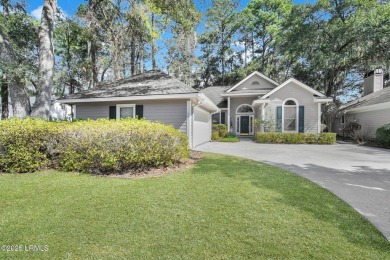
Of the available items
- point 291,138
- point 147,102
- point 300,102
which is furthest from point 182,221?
point 300,102

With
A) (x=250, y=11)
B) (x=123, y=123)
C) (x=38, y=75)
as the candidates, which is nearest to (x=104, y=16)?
(x=38, y=75)

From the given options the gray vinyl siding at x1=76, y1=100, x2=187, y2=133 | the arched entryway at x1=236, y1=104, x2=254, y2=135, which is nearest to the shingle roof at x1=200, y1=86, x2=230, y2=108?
the arched entryway at x1=236, y1=104, x2=254, y2=135

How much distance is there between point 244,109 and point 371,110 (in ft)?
33.4

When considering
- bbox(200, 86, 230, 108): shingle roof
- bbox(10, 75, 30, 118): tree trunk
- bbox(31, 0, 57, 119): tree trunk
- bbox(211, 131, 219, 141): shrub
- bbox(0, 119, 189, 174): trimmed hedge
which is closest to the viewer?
bbox(0, 119, 189, 174): trimmed hedge

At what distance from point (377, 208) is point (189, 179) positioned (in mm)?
3636

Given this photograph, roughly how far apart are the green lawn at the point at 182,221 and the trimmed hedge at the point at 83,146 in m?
0.91

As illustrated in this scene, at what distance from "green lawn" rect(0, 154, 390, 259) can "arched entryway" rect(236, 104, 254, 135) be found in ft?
54.2

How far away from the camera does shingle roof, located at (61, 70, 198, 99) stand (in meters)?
10.0

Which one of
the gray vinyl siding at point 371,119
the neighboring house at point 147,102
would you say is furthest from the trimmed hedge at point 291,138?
the neighboring house at point 147,102

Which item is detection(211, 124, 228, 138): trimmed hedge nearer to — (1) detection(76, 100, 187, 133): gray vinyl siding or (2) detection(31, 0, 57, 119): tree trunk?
(1) detection(76, 100, 187, 133): gray vinyl siding

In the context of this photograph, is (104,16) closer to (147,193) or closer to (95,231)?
(147,193)

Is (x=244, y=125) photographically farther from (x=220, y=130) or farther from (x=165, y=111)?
(x=165, y=111)

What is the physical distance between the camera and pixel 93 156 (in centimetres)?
557

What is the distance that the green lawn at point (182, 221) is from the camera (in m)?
2.37
